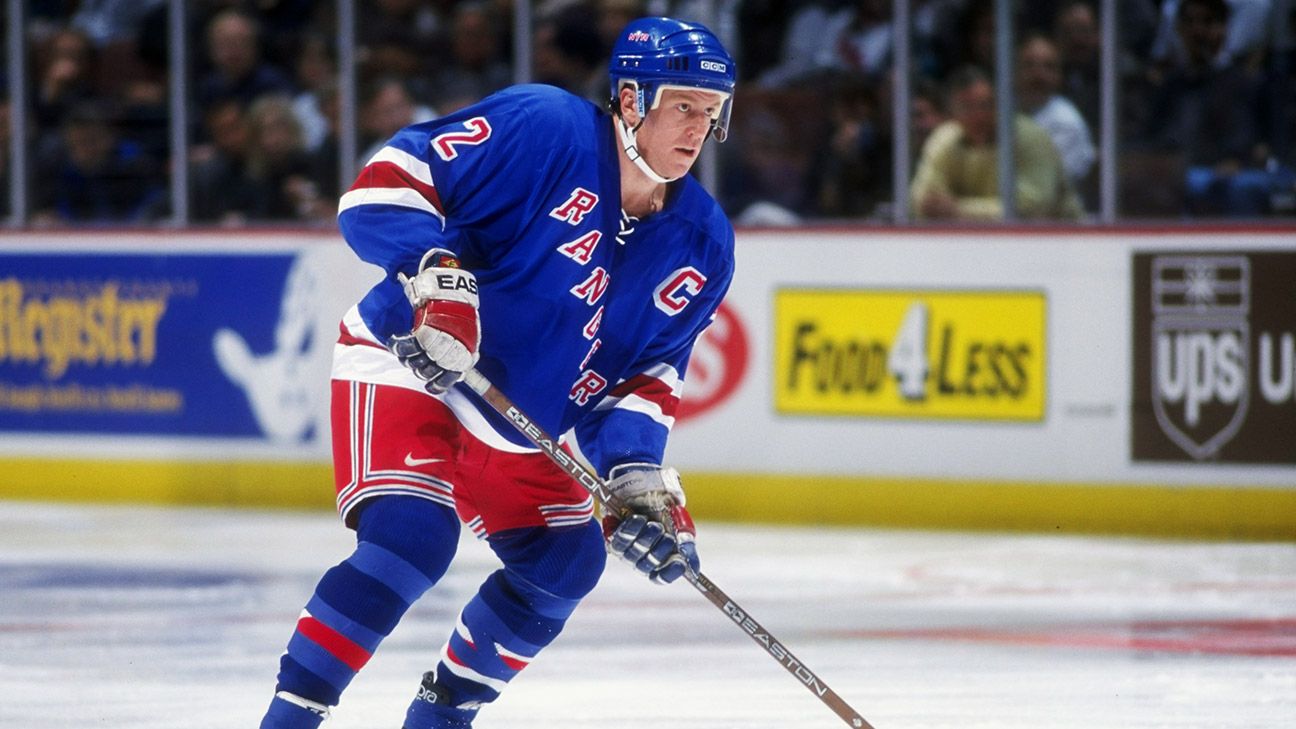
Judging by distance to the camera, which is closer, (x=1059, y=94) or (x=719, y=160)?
(x=1059, y=94)

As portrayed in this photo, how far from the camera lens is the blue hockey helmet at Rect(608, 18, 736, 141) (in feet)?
11.3

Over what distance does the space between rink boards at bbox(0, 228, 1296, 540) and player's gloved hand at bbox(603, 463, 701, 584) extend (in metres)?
4.06

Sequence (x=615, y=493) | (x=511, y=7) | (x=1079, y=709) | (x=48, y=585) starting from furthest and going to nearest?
1. (x=511, y=7)
2. (x=48, y=585)
3. (x=1079, y=709)
4. (x=615, y=493)

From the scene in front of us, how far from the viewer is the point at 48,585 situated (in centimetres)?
632

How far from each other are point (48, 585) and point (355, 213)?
10.8 ft

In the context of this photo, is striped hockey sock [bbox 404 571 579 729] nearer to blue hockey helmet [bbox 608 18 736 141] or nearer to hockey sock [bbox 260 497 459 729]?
hockey sock [bbox 260 497 459 729]

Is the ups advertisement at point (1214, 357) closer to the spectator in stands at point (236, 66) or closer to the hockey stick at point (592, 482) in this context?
the spectator in stands at point (236, 66)

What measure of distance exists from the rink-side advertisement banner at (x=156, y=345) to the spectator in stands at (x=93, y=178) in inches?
10.7

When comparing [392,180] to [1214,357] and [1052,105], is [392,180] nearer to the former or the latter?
[1214,357]

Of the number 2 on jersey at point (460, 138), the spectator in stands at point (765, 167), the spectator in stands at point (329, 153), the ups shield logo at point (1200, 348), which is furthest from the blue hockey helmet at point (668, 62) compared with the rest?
the spectator in stands at point (329, 153)

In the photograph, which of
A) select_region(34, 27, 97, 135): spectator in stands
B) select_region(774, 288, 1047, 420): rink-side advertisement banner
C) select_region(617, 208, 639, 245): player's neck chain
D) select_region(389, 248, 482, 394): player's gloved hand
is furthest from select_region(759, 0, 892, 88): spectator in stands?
select_region(389, 248, 482, 394): player's gloved hand

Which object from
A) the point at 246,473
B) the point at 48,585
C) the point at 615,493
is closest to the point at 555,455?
the point at 615,493

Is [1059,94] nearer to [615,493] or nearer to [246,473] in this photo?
[246,473]

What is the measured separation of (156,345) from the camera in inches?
338
